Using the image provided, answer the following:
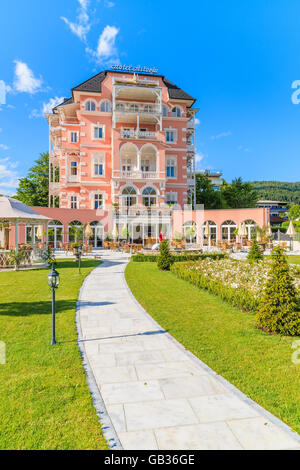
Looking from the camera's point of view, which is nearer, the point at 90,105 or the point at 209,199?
the point at 90,105

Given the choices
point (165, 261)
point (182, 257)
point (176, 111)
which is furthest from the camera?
point (176, 111)

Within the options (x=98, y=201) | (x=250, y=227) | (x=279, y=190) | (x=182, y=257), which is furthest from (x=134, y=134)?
(x=279, y=190)

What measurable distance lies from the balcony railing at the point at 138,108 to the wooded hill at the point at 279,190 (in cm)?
9163

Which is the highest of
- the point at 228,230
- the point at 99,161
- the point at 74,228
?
the point at 99,161

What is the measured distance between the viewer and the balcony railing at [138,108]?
32.9m

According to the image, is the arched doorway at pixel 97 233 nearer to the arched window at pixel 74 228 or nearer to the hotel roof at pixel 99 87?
the arched window at pixel 74 228

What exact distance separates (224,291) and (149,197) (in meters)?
23.9

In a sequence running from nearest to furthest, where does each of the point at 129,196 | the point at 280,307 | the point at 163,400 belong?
the point at 163,400 < the point at 280,307 < the point at 129,196

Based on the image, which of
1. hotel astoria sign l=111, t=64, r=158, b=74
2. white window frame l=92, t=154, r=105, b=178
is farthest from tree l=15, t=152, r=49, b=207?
A: hotel astoria sign l=111, t=64, r=158, b=74

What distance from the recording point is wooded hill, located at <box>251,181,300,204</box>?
11731cm

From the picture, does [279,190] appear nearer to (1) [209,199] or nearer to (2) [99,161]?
(1) [209,199]

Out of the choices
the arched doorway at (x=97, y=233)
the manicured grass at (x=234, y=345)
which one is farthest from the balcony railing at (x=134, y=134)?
the manicured grass at (x=234, y=345)

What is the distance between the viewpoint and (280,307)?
6.17 meters
